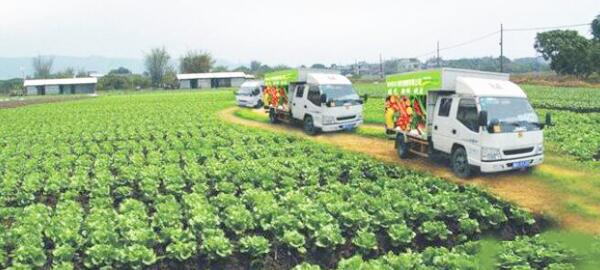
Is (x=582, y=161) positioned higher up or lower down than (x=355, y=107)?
lower down

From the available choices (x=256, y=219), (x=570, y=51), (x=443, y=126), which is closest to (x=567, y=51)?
(x=570, y=51)

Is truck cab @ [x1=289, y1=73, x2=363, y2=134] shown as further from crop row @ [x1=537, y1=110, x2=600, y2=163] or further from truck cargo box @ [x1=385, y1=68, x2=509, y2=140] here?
crop row @ [x1=537, y1=110, x2=600, y2=163]

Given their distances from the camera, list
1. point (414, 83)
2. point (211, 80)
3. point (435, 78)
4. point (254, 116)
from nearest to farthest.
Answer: point (435, 78), point (414, 83), point (254, 116), point (211, 80)

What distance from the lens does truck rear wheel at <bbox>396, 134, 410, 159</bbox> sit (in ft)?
56.1

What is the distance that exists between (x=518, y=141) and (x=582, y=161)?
154 inches

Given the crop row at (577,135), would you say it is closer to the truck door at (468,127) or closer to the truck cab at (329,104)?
the truck door at (468,127)

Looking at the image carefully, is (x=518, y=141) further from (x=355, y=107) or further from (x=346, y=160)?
(x=355, y=107)

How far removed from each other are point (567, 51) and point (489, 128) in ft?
193

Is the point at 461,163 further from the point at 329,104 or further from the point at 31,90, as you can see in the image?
the point at 31,90

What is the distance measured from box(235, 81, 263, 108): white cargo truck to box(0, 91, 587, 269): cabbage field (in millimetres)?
24176

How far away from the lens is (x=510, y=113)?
13383 millimetres

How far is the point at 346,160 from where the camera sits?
15.4 m

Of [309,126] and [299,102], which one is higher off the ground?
[299,102]

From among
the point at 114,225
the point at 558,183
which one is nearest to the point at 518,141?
the point at 558,183
